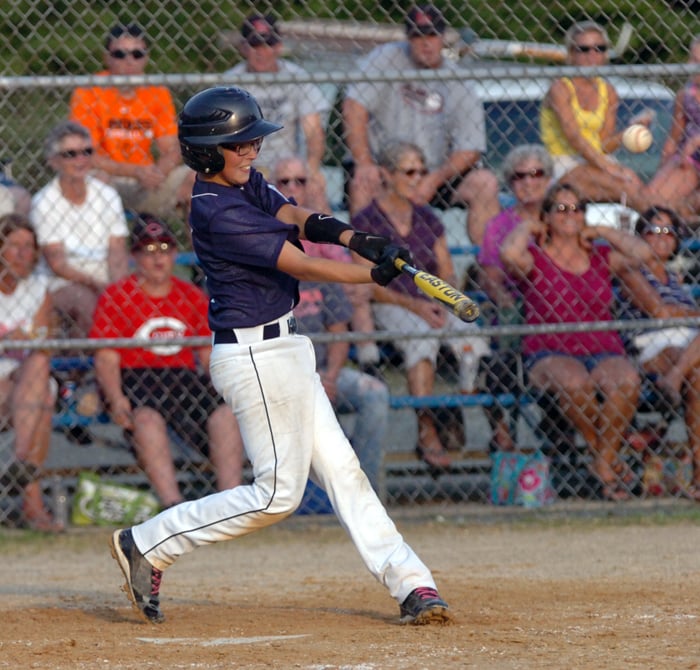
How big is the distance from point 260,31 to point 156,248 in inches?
52.1

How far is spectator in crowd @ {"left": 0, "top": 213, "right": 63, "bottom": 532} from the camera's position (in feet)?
21.0

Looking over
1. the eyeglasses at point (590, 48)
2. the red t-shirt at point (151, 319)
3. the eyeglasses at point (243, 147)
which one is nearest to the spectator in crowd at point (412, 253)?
the red t-shirt at point (151, 319)

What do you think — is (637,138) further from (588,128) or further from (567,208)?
(567,208)

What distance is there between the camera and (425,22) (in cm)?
684

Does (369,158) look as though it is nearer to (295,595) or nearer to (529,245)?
(529,245)

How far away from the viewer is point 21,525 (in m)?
6.61

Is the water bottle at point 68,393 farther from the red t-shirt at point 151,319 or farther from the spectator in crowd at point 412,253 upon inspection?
the spectator in crowd at point 412,253

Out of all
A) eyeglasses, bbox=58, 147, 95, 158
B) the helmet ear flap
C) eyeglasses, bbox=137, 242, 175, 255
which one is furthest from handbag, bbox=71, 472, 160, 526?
the helmet ear flap

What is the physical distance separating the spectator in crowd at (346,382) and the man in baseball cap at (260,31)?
3.69 ft

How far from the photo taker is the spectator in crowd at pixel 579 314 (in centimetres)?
650

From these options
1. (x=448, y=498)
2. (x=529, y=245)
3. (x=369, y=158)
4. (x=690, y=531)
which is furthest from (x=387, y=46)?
(x=690, y=531)

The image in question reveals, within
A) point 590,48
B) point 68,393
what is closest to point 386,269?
point 68,393

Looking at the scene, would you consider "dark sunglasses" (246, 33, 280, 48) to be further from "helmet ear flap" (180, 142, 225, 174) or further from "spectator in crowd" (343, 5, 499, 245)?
"helmet ear flap" (180, 142, 225, 174)

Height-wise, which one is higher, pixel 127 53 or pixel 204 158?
pixel 127 53
